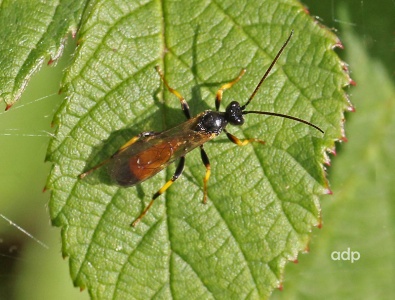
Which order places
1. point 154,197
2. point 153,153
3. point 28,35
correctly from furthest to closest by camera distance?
point 153,153, point 154,197, point 28,35

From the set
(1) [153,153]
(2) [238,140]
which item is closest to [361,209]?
(2) [238,140]

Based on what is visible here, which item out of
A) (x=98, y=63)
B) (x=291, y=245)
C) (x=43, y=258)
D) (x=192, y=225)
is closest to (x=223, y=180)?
(x=192, y=225)

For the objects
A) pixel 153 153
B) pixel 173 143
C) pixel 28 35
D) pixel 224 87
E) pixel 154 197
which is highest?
pixel 224 87

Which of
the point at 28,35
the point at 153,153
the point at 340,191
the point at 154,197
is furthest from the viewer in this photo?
the point at 340,191

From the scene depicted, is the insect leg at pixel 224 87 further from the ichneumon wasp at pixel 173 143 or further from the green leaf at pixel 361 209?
the green leaf at pixel 361 209

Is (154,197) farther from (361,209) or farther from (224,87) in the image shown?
(361,209)

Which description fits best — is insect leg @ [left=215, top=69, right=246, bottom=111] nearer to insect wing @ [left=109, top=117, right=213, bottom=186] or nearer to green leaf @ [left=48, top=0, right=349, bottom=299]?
green leaf @ [left=48, top=0, right=349, bottom=299]

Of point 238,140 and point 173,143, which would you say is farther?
point 173,143
